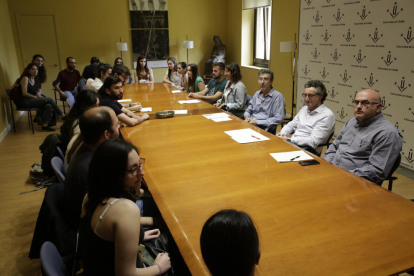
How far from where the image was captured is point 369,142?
243cm

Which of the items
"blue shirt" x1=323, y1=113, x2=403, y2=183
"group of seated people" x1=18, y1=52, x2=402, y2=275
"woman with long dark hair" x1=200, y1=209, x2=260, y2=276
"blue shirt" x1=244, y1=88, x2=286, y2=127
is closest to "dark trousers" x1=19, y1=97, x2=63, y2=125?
"group of seated people" x1=18, y1=52, x2=402, y2=275

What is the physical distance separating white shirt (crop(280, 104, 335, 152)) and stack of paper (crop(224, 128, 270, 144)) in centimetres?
50

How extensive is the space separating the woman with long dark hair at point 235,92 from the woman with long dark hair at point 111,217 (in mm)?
3195

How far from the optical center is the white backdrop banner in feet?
12.7

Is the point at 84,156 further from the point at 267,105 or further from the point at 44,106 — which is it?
the point at 44,106

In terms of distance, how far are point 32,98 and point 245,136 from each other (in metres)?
4.91

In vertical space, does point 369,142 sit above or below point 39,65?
below

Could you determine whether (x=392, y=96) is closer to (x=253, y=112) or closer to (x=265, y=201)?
(x=253, y=112)

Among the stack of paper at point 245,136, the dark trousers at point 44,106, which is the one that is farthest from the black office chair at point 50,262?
the dark trousers at point 44,106

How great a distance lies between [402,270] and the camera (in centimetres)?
119

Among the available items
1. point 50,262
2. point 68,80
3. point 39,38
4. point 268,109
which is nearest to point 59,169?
point 50,262

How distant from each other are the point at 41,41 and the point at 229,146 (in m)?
7.33

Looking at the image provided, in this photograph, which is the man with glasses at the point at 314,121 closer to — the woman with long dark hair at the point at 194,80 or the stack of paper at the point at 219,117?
the stack of paper at the point at 219,117

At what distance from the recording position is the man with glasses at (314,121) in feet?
10.1
